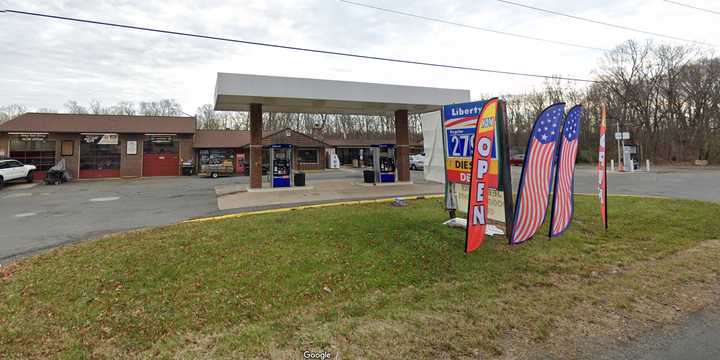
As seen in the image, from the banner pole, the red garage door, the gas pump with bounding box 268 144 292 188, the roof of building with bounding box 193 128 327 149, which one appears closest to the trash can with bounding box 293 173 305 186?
the gas pump with bounding box 268 144 292 188

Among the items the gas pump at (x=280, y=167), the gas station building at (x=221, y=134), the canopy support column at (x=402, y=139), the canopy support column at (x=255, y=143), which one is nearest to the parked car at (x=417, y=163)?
the gas station building at (x=221, y=134)

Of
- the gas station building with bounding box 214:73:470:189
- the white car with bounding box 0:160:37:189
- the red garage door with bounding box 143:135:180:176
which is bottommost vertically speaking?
the white car with bounding box 0:160:37:189

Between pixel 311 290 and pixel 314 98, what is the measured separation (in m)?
10.8

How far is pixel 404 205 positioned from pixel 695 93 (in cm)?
4216

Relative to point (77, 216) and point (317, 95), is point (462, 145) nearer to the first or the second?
point (317, 95)

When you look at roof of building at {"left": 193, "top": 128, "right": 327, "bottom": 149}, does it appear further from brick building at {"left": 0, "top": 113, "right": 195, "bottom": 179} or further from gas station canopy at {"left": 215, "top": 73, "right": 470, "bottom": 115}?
gas station canopy at {"left": 215, "top": 73, "right": 470, "bottom": 115}

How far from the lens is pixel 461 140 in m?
5.93

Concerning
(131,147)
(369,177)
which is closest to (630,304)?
(369,177)

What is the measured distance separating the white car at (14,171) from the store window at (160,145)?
6735 millimetres

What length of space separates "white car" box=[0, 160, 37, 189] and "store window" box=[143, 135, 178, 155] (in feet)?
22.1

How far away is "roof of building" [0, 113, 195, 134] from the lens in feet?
74.6

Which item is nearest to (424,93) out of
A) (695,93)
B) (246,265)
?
(246,265)

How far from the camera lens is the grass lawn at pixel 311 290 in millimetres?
2785

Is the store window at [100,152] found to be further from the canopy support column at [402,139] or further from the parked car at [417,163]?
the parked car at [417,163]
